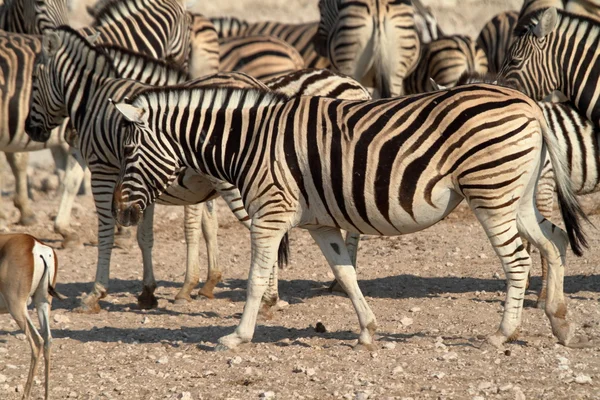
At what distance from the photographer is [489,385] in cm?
626

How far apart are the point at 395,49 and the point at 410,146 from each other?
7132 mm

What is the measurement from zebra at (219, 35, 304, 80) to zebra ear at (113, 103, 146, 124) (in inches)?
213

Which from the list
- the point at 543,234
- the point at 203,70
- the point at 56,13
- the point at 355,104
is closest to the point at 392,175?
the point at 355,104

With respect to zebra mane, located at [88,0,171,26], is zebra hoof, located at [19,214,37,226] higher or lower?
lower

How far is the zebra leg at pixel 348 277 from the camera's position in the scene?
724 cm

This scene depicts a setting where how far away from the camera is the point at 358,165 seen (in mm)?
6957

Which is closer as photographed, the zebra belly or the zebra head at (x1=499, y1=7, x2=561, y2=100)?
the zebra belly

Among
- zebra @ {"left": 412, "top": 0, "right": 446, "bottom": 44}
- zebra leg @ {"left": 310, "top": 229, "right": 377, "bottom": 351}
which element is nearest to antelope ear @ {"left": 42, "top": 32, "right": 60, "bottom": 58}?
zebra leg @ {"left": 310, "top": 229, "right": 377, "bottom": 351}

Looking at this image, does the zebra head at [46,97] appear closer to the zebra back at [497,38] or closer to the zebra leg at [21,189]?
the zebra leg at [21,189]

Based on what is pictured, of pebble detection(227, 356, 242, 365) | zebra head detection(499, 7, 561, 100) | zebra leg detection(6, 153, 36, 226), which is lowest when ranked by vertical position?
pebble detection(227, 356, 242, 365)

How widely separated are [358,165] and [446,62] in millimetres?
7725

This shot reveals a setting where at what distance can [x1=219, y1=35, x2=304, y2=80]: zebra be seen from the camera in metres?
13.0

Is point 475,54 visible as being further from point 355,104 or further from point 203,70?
point 355,104

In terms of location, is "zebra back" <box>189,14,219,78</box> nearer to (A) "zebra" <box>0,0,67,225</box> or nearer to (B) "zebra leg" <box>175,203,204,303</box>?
(A) "zebra" <box>0,0,67,225</box>
